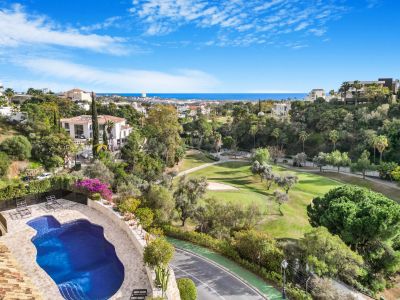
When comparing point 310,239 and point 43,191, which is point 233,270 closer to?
point 310,239

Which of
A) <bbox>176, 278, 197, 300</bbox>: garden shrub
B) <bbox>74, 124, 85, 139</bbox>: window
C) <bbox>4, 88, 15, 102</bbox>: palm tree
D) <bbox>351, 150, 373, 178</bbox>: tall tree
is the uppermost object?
<bbox>4, 88, 15, 102</bbox>: palm tree

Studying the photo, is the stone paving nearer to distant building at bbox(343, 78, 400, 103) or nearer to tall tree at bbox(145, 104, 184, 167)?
tall tree at bbox(145, 104, 184, 167)

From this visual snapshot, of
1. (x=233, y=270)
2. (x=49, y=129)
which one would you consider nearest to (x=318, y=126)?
(x=49, y=129)

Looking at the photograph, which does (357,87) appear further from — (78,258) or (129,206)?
(78,258)

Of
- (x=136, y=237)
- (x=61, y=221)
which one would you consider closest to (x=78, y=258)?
(x=136, y=237)

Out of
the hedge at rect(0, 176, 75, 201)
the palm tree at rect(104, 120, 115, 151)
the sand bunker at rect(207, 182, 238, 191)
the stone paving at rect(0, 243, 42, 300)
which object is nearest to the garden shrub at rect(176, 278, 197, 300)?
the stone paving at rect(0, 243, 42, 300)

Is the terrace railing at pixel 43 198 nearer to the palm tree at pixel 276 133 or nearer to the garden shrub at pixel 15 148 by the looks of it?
the garden shrub at pixel 15 148
